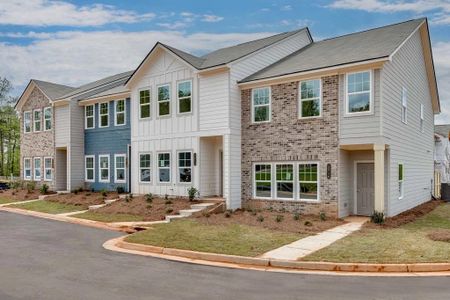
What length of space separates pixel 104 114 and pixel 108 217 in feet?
33.0

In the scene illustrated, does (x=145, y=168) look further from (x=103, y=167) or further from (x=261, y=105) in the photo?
(x=261, y=105)

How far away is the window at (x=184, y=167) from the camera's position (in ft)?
64.1

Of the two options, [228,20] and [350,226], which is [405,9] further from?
[350,226]

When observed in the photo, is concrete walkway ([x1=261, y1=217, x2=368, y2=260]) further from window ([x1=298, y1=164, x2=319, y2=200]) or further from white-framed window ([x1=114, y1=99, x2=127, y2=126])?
white-framed window ([x1=114, y1=99, x2=127, y2=126])

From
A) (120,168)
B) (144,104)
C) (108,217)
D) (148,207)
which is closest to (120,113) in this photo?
(120,168)

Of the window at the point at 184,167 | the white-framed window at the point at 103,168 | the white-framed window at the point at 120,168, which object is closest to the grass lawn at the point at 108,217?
the window at the point at 184,167

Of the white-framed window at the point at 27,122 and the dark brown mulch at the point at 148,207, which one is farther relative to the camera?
the white-framed window at the point at 27,122

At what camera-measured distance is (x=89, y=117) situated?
26.7 meters

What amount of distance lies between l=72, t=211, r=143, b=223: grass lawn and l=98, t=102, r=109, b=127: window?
8.45 m

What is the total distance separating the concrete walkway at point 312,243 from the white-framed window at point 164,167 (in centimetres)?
951

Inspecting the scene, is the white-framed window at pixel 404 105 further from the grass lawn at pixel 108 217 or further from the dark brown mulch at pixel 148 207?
the grass lawn at pixel 108 217

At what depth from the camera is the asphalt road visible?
6.96m

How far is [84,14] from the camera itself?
59.9 feet

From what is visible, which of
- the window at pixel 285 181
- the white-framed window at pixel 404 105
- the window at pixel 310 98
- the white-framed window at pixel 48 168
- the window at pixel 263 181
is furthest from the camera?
the white-framed window at pixel 48 168
